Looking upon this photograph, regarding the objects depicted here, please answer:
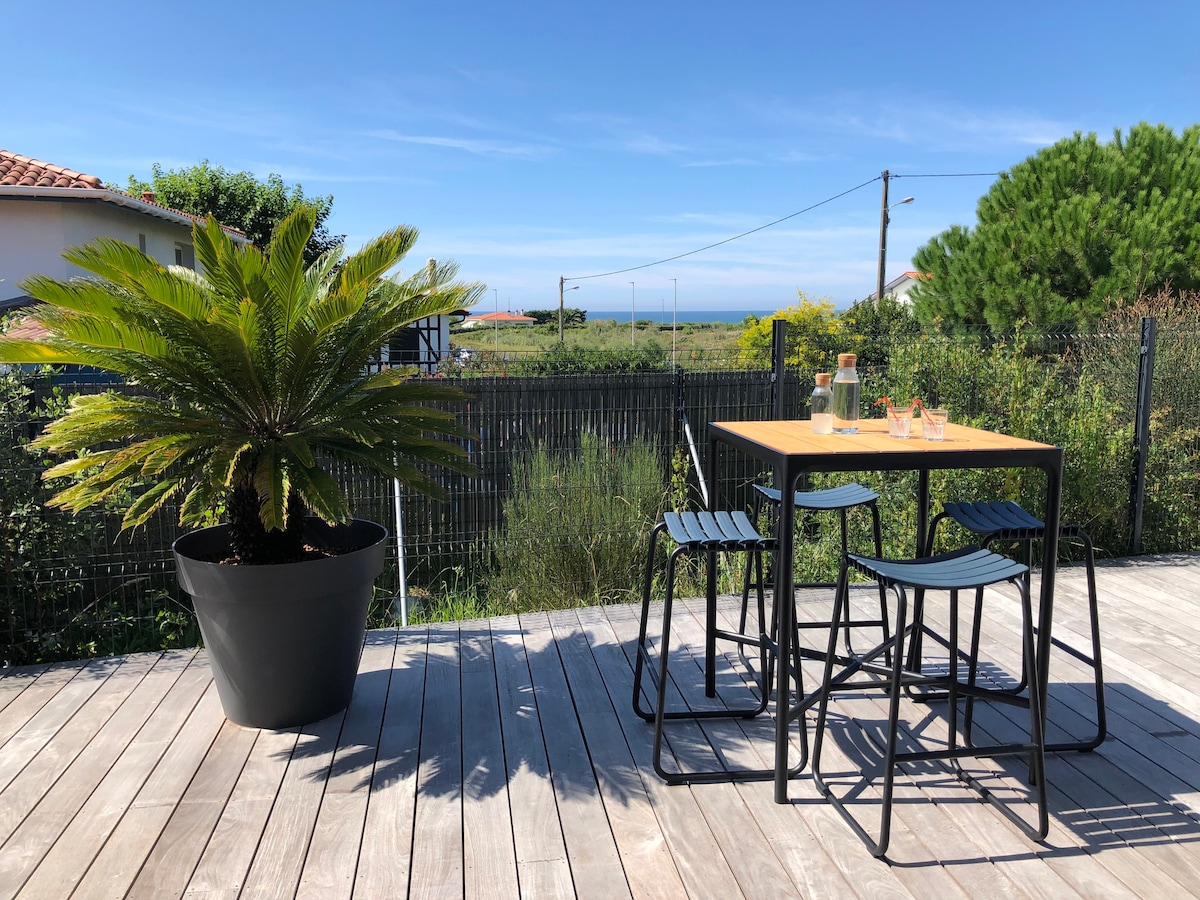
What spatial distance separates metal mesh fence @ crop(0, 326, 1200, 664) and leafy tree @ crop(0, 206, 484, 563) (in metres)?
1.64

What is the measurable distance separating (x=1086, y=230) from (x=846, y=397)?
8.86 meters

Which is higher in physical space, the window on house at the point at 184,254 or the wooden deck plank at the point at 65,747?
the window on house at the point at 184,254

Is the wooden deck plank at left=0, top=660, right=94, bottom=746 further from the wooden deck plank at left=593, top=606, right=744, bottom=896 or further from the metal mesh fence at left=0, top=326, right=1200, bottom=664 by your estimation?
the wooden deck plank at left=593, top=606, right=744, bottom=896

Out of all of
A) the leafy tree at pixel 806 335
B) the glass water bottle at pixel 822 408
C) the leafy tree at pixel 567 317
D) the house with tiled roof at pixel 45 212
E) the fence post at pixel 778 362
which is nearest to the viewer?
the glass water bottle at pixel 822 408

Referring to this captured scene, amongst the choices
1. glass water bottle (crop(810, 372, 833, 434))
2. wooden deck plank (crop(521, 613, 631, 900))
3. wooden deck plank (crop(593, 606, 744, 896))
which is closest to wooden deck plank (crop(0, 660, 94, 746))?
wooden deck plank (crop(521, 613, 631, 900))

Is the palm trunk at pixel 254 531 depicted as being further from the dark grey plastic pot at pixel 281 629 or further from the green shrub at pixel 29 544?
the green shrub at pixel 29 544

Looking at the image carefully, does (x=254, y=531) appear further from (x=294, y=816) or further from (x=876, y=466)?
(x=876, y=466)

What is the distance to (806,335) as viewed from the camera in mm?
9656

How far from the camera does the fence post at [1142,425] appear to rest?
4.77 metres

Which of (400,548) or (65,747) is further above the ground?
(400,548)

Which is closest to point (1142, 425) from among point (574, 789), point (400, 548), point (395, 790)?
point (574, 789)

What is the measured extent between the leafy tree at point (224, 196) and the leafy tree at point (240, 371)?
70.3ft

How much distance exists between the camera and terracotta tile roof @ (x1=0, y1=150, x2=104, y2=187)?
11.7 metres

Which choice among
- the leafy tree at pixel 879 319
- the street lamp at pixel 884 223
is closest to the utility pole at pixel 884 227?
the street lamp at pixel 884 223
